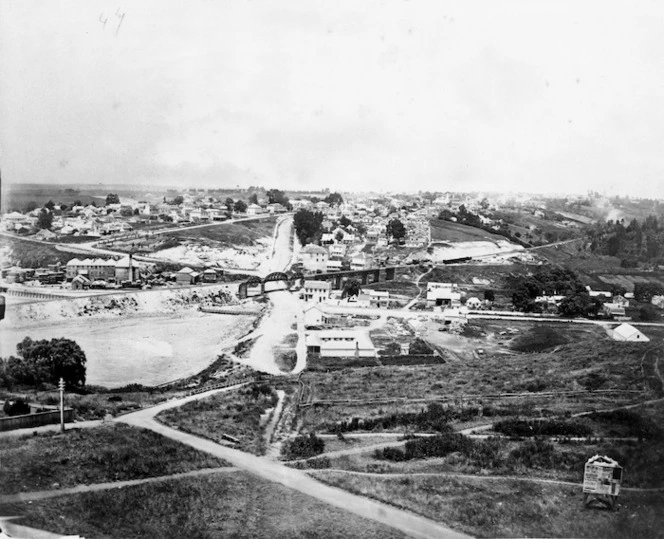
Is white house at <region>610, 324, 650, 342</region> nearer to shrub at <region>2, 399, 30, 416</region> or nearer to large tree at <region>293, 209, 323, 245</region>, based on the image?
large tree at <region>293, 209, 323, 245</region>

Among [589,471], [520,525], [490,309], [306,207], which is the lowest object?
[520,525]

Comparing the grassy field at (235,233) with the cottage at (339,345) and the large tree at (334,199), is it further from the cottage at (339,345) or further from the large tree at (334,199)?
the cottage at (339,345)

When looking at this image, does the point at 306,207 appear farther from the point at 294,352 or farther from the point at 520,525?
the point at 520,525

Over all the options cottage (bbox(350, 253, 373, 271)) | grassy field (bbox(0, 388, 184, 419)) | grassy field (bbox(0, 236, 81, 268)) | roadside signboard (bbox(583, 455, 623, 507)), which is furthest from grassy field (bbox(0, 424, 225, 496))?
cottage (bbox(350, 253, 373, 271))

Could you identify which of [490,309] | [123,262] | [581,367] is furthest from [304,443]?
[123,262]

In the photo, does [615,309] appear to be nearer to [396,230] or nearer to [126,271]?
[396,230]

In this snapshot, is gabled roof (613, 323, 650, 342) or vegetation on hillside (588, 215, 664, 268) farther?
vegetation on hillside (588, 215, 664, 268)
